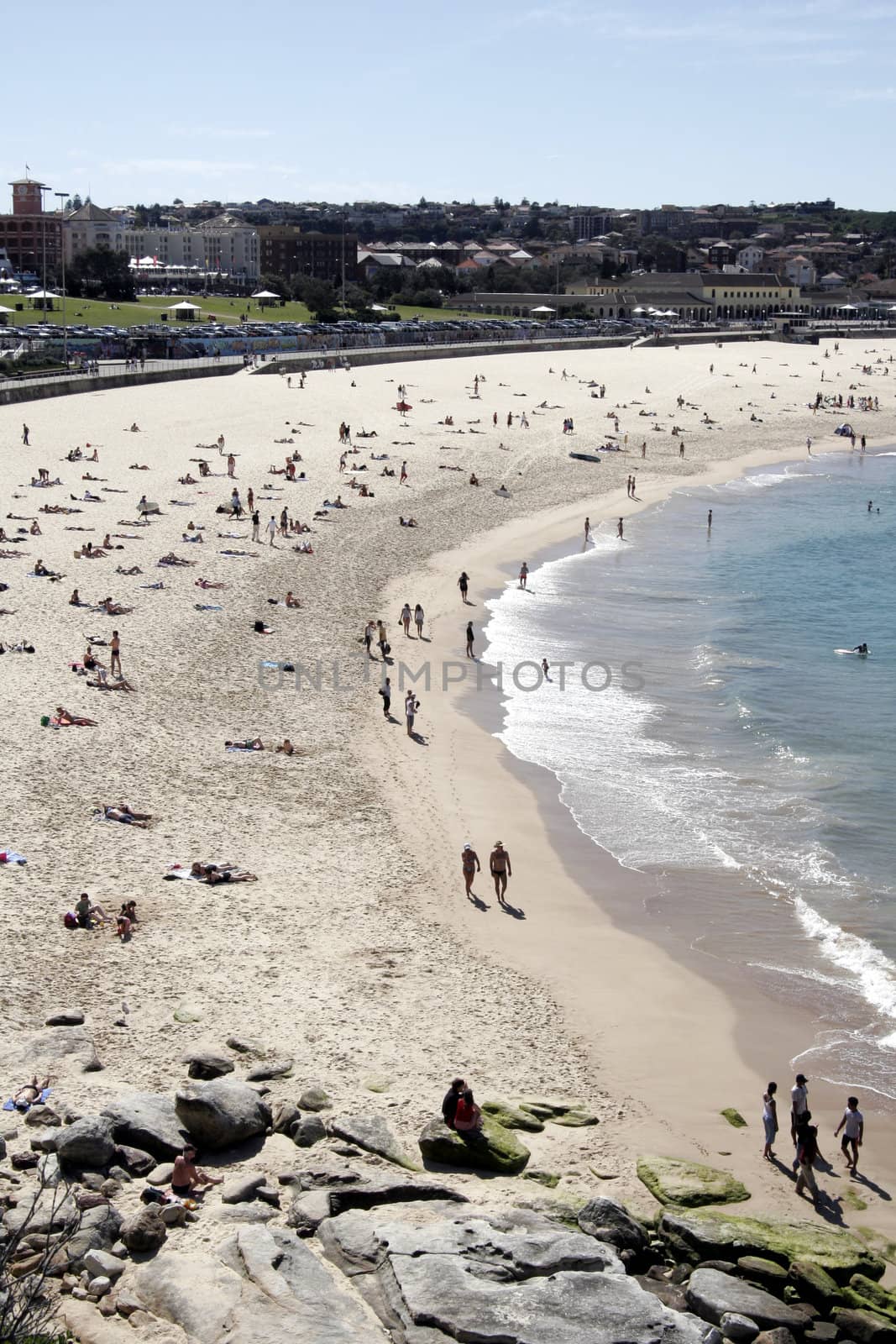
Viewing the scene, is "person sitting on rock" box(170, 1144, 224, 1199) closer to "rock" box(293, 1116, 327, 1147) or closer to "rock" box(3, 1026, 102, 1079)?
"rock" box(293, 1116, 327, 1147)

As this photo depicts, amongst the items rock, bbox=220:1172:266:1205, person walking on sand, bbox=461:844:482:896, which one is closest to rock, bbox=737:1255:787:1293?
rock, bbox=220:1172:266:1205

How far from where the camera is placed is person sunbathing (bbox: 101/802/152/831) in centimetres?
1658

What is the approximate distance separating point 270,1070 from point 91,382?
154 ft

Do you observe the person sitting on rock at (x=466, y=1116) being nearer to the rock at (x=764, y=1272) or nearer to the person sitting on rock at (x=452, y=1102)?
the person sitting on rock at (x=452, y=1102)

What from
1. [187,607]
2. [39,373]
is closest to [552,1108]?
[187,607]

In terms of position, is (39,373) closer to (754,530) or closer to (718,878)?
(754,530)

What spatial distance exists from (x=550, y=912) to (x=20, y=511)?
22042 mm

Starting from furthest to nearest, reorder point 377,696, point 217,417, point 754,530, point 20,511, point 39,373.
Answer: point 39,373 < point 217,417 < point 754,530 < point 20,511 < point 377,696

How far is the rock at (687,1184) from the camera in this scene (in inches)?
406

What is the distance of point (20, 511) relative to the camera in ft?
111

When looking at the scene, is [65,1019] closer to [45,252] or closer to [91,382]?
[91,382]

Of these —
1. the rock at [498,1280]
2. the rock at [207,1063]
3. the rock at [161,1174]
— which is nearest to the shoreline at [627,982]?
the rock at [498,1280]

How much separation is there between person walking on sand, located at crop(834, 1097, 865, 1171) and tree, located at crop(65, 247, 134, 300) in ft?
296

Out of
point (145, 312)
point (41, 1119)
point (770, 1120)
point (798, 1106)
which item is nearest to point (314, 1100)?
point (41, 1119)
